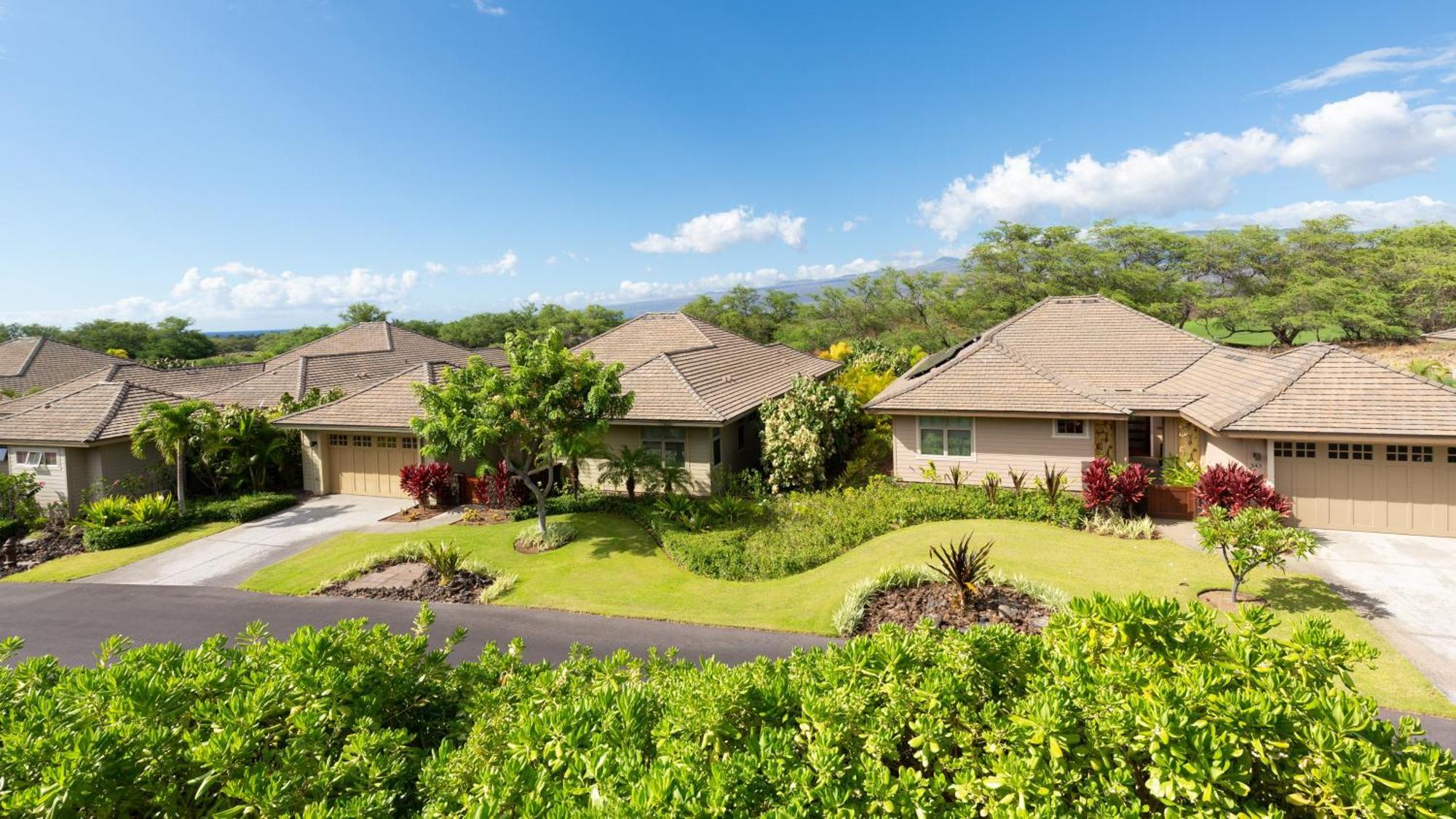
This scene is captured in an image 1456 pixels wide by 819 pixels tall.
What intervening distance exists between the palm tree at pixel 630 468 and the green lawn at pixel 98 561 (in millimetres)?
12090

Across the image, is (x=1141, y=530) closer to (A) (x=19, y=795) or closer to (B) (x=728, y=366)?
(B) (x=728, y=366)

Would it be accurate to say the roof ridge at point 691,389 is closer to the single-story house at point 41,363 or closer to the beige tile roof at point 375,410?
the beige tile roof at point 375,410

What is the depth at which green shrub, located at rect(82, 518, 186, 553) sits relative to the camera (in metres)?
19.7

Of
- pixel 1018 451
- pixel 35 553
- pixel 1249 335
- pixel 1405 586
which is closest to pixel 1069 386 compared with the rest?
pixel 1018 451

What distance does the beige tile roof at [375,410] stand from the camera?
2354cm

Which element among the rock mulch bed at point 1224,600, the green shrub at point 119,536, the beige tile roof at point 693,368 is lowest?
the rock mulch bed at point 1224,600

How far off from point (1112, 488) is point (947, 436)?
5.15 m

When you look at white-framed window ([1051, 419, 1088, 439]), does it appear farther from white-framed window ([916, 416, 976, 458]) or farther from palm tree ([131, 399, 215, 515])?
palm tree ([131, 399, 215, 515])

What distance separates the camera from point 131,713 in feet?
14.7

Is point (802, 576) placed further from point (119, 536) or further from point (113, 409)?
point (113, 409)

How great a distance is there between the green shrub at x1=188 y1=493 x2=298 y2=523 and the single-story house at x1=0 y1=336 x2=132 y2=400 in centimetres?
2266

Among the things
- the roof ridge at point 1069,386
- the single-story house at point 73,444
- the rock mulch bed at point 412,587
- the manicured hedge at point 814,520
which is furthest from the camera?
the single-story house at point 73,444

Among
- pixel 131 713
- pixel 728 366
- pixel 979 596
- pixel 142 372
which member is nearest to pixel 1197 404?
pixel 979 596

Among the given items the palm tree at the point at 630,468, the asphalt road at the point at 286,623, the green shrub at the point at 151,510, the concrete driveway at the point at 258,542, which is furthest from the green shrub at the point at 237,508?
the palm tree at the point at 630,468
